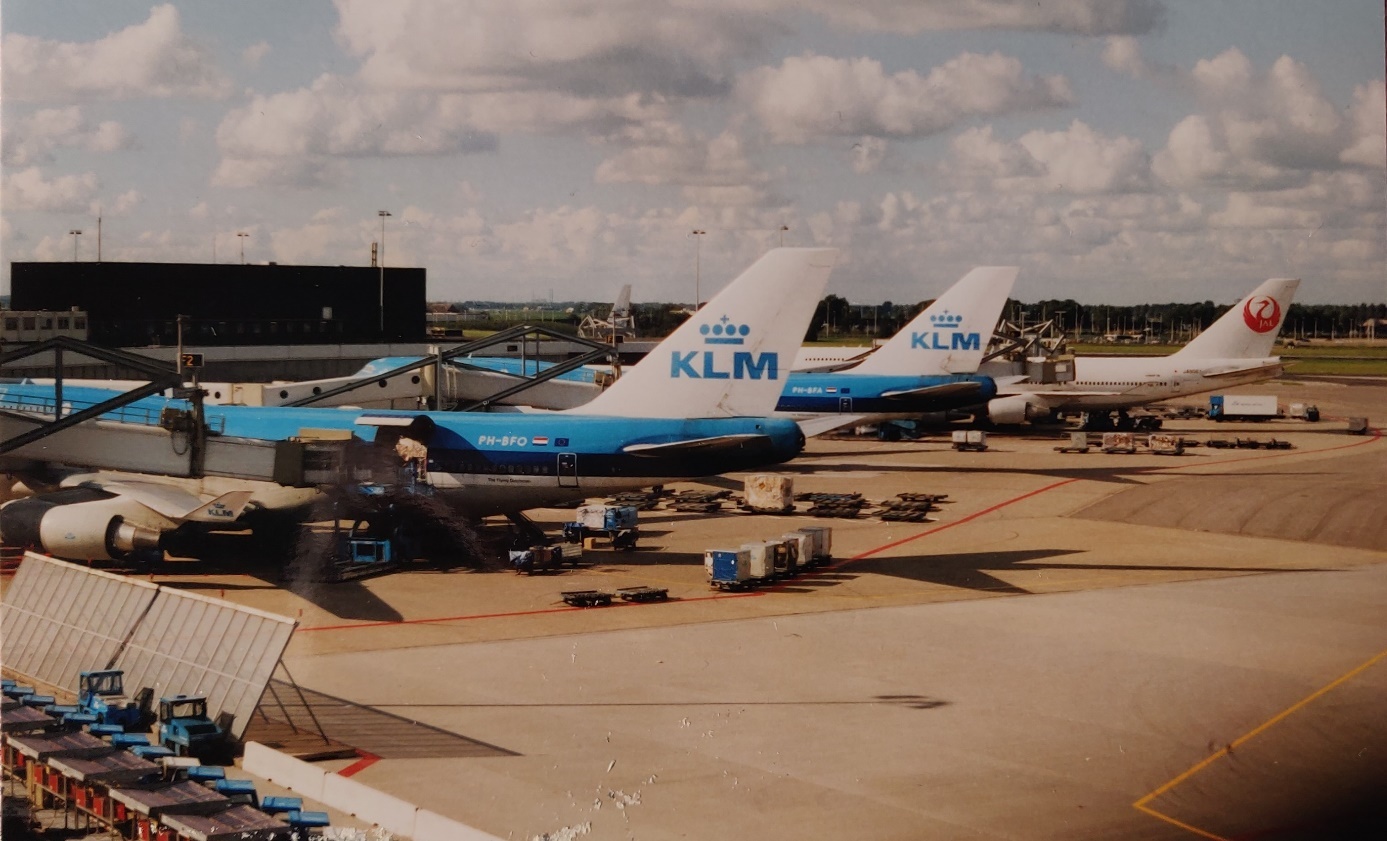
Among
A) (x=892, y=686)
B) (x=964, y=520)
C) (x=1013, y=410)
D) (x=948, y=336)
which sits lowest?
(x=892, y=686)

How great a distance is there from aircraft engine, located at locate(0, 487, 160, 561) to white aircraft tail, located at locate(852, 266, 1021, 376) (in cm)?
4041

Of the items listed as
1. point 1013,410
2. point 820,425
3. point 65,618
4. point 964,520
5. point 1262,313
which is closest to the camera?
point 65,618

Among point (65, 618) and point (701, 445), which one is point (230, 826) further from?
point (701, 445)

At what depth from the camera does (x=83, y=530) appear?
3278 cm

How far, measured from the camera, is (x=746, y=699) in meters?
23.8

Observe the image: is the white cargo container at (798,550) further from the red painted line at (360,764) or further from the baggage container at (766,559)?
the red painted line at (360,764)

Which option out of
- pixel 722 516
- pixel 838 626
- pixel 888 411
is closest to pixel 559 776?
pixel 838 626

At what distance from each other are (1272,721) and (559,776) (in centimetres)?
1309

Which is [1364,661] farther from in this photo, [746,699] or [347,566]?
[347,566]

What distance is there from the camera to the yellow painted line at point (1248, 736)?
18812 millimetres

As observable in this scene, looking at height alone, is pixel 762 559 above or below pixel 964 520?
above

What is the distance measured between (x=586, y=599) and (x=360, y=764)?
1228 cm

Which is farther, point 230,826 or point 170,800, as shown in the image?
point 170,800

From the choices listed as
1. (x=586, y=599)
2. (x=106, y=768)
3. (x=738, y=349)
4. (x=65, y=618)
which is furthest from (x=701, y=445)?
(x=106, y=768)
